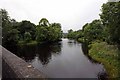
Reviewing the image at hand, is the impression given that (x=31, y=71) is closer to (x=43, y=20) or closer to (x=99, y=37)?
(x=99, y=37)

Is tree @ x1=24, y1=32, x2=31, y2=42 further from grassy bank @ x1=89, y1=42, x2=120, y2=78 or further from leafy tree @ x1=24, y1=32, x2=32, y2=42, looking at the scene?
grassy bank @ x1=89, y1=42, x2=120, y2=78

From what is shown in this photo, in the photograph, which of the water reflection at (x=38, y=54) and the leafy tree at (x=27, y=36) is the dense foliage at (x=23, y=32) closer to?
the leafy tree at (x=27, y=36)

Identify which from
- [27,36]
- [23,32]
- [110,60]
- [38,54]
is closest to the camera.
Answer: [110,60]

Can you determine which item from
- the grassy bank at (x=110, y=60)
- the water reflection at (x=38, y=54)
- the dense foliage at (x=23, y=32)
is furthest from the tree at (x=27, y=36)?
the grassy bank at (x=110, y=60)

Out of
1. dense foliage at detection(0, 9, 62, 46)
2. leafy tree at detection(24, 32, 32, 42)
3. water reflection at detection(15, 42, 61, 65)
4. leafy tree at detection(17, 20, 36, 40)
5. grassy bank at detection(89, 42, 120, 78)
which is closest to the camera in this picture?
grassy bank at detection(89, 42, 120, 78)

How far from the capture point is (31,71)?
6.14 m

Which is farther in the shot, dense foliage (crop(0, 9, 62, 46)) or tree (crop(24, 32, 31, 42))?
tree (crop(24, 32, 31, 42))

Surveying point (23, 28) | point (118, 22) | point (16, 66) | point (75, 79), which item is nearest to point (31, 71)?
point (16, 66)

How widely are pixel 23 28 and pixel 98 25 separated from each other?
2953 cm

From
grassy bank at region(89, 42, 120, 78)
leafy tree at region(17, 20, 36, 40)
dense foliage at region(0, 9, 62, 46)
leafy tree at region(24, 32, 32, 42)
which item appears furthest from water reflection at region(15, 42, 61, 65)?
leafy tree at region(17, 20, 36, 40)

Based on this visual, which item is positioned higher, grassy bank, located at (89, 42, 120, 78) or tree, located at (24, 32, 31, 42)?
tree, located at (24, 32, 31, 42)

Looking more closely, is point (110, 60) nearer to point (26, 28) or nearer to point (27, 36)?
point (27, 36)

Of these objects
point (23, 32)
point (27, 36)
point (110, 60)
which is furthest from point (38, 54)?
point (23, 32)

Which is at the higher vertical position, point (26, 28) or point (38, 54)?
point (26, 28)
